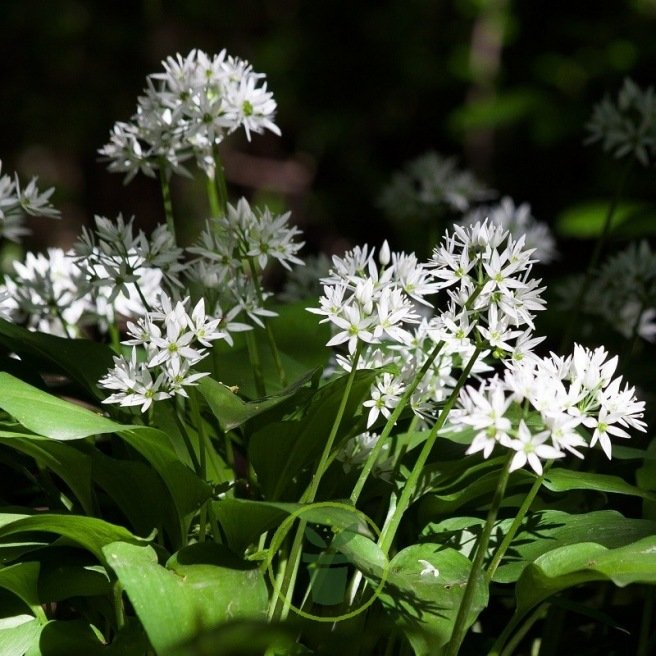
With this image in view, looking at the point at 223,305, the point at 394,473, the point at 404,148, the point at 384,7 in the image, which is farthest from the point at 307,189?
the point at 394,473

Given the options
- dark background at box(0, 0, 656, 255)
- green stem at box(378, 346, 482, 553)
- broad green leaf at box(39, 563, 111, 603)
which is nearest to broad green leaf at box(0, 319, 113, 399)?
broad green leaf at box(39, 563, 111, 603)

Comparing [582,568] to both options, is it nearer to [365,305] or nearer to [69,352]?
[365,305]

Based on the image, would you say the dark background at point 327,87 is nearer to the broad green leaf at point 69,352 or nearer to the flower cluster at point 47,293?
the flower cluster at point 47,293

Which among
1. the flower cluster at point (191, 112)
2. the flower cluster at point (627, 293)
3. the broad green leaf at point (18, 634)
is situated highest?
the flower cluster at point (627, 293)

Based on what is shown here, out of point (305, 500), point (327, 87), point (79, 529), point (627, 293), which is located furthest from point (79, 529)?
point (327, 87)

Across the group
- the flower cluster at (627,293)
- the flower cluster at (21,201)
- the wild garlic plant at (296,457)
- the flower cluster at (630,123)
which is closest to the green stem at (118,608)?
the wild garlic plant at (296,457)
